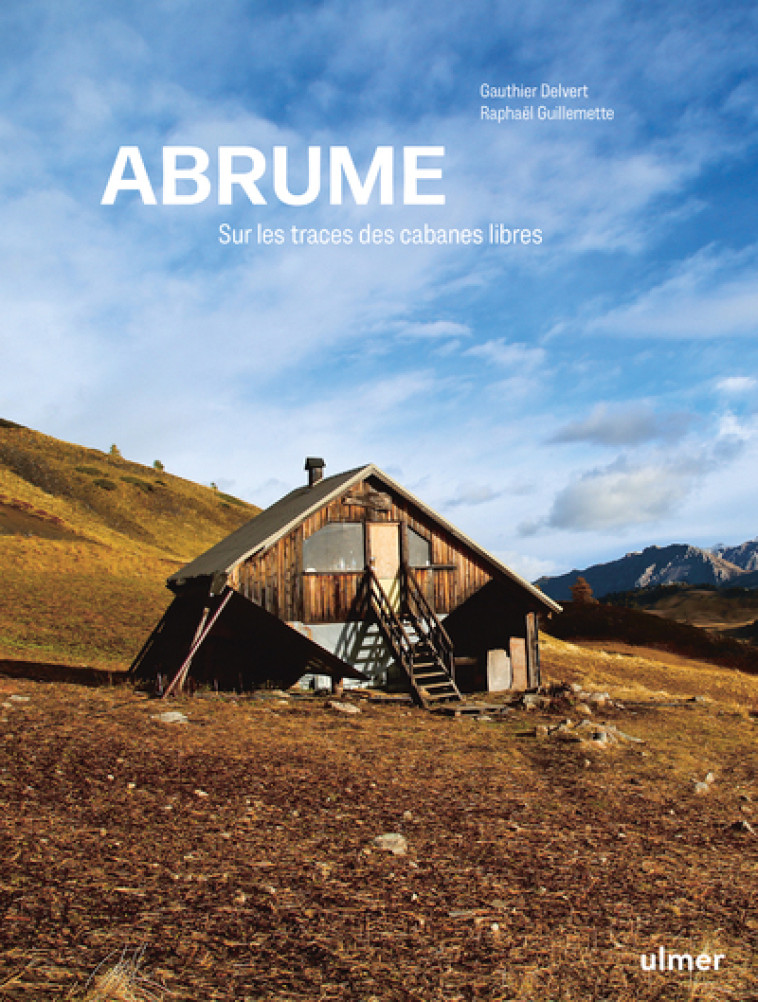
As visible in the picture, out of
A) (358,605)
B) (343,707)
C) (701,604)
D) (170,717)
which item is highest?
(701,604)

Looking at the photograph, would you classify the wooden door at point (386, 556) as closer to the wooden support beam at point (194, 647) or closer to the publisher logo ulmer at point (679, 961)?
the wooden support beam at point (194, 647)

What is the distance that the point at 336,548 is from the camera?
2280 centimetres

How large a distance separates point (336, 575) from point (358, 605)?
3.83 feet

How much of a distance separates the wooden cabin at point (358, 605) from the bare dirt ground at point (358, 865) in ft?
22.7

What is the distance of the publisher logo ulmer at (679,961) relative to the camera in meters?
6.07

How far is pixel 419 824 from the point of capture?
30.7 ft

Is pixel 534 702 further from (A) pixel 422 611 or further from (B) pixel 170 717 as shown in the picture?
(B) pixel 170 717

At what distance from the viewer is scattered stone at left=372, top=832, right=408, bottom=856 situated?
27.2ft

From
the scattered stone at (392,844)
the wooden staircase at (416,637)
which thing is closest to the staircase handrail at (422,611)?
the wooden staircase at (416,637)

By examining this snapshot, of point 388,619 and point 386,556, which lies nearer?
point 388,619

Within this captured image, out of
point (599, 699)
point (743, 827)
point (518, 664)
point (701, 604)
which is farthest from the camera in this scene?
point (701, 604)

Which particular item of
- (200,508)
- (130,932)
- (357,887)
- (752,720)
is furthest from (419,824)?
(200,508)

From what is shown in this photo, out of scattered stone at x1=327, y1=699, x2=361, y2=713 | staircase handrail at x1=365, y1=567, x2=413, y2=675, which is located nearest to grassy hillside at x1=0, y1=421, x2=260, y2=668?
staircase handrail at x1=365, y1=567, x2=413, y2=675

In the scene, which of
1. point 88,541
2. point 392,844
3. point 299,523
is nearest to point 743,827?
point 392,844
